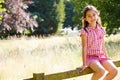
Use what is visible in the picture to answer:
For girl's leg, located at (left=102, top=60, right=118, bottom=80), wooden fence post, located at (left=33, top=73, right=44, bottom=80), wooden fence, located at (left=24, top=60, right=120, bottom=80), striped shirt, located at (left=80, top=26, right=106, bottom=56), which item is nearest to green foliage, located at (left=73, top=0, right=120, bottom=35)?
striped shirt, located at (left=80, top=26, right=106, bottom=56)

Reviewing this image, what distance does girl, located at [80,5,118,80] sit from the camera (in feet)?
20.6

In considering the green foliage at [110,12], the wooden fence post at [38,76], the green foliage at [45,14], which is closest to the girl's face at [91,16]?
the wooden fence post at [38,76]

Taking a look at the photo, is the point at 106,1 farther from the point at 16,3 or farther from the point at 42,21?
the point at 42,21

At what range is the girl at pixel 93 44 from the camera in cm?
629

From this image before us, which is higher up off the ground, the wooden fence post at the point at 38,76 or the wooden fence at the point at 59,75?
the wooden fence post at the point at 38,76

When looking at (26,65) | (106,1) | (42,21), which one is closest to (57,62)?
(26,65)

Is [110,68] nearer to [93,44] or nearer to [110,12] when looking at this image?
[93,44]

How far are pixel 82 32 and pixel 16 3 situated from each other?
2523cm

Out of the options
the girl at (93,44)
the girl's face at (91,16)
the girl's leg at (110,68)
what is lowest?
the girl's leg at (110,68)

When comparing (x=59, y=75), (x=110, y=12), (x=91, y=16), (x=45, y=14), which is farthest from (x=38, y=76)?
(x=45, y=14)

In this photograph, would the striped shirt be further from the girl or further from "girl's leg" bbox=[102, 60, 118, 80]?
"girl's leg" bbox=[102, 60, 118, 80]

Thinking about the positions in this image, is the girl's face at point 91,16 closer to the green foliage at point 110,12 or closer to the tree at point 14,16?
the green foliage at point 110,12

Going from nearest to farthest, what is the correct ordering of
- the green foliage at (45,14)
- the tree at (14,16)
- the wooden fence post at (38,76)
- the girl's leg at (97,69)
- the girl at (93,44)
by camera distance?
the wooden fence post at (38,76) < the girl's leg at (97,69) < the girl at (93,44) < the tree at (14,16) < the green foliage at (45,14)

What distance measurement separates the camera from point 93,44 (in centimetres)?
640
